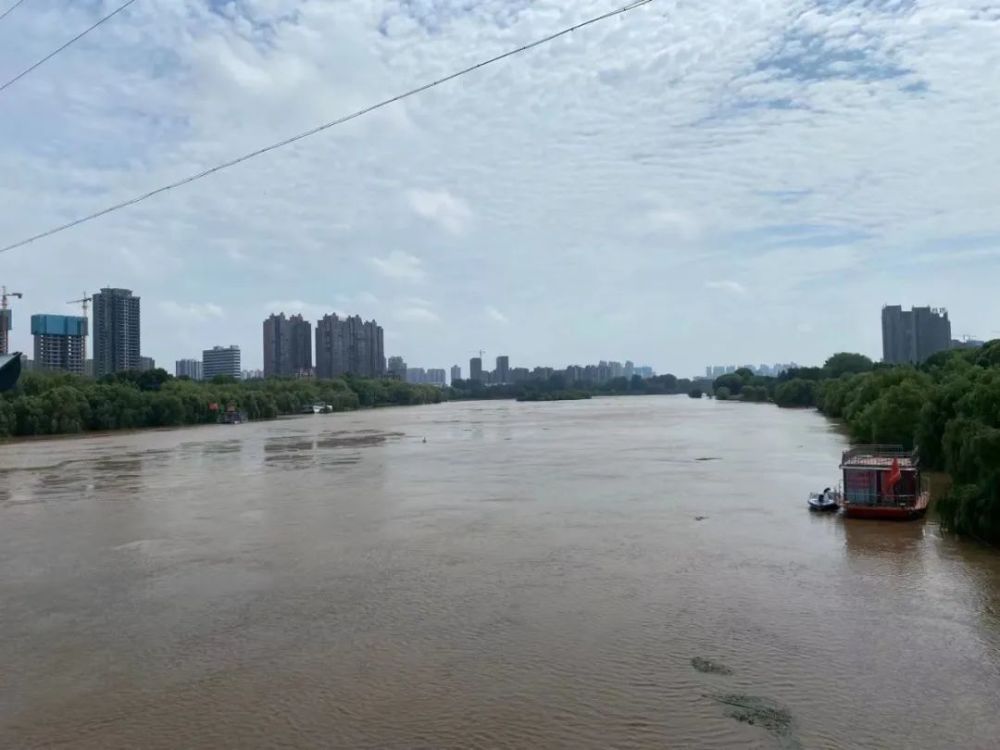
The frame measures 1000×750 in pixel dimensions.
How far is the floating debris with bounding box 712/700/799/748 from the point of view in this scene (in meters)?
4.65

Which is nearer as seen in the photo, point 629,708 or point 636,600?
point 629,708

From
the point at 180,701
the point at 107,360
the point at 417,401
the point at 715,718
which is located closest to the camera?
the point at 715,718

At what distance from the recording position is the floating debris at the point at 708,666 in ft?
18.3

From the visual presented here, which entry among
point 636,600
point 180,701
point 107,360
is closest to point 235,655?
point 180,701

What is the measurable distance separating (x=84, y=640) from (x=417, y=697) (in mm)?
3118

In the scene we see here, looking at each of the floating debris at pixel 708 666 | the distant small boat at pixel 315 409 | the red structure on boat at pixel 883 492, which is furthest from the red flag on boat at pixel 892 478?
the distant small boat at pixel 315 409

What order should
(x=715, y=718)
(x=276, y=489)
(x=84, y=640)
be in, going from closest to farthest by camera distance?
(x=715, y=718) < (x=84, y=640) < (x=276, y=489)

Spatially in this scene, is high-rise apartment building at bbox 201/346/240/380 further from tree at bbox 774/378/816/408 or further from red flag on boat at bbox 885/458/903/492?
red flag on boat at bbox 885/458/903/492

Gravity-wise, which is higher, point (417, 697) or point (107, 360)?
point (107, 360)

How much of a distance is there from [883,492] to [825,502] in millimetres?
839

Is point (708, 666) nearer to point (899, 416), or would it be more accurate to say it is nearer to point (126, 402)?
point (899, 416)

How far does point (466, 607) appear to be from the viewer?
7250mm

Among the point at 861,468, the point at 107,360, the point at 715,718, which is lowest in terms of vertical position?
the point at 715,718

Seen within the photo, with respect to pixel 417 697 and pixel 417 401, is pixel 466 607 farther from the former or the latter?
pixel 417 401
